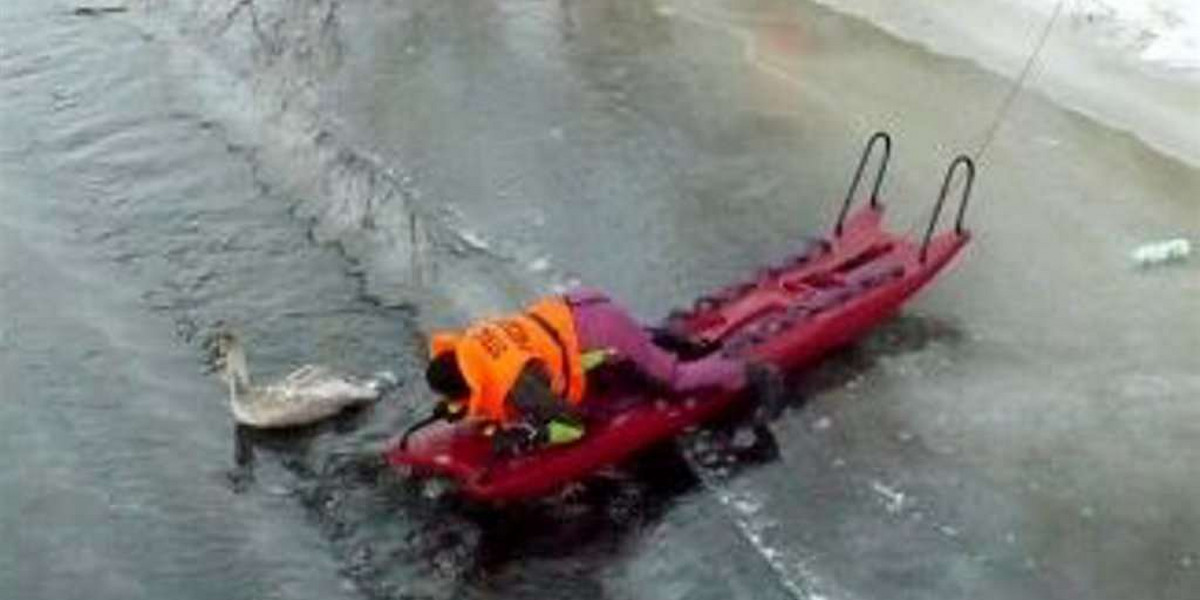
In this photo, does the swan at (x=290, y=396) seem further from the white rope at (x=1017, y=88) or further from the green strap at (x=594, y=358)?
the white rope at (x=1017, y=88)

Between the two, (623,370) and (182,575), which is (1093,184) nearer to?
(623,370)

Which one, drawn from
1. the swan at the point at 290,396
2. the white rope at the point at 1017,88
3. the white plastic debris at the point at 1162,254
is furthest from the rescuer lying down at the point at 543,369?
the white rope at the point at 1017,88

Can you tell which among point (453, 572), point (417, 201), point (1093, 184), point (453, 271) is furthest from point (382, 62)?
point (453, 572)

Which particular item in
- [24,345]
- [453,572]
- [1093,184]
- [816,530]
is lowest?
[24,345]

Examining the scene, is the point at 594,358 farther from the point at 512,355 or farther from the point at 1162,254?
the point at 1162,254

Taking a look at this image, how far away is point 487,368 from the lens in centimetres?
883

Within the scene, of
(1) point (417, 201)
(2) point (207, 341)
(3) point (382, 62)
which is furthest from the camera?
(3) point (382, 62)

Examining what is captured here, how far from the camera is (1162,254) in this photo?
10.9 metres

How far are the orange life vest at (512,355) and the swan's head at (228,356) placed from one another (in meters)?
1.75

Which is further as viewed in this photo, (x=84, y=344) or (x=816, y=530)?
(x=84, y=344)

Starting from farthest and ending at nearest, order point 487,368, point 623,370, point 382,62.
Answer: point 382,62 < point 623,370 < point 487,368

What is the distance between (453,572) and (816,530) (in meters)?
1.81

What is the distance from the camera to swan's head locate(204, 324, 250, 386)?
33.7 ft

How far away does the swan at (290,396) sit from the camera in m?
10.3
